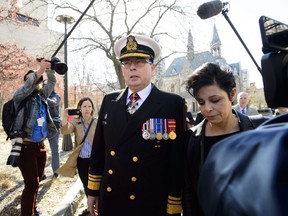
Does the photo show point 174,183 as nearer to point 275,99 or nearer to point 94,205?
point 94,205

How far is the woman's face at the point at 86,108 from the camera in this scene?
4023 mm

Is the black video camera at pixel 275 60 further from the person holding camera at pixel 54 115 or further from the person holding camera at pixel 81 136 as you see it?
the person holding camera at pixel 54 115

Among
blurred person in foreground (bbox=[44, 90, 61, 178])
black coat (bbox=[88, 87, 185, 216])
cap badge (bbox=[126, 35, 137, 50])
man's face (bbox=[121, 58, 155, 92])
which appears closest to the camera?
black coat (bbox=[88, 87, 185, 216])

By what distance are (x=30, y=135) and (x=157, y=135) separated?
6.51 ft

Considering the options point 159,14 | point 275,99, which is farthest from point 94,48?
point 275,99

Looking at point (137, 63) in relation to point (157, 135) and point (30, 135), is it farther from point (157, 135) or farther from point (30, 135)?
point (30, 135)

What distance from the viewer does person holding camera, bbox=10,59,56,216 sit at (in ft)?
10.5

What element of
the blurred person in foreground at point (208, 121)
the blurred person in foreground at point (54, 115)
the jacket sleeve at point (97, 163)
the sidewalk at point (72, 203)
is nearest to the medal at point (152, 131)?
the blurred person in foreground at point (208, 121)

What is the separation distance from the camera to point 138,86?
219cm

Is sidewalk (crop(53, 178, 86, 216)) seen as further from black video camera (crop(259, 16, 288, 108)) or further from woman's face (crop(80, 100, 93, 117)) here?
black video camera (crop(259, 16, 288, 108))

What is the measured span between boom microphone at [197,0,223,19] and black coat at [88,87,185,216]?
3.77 feet

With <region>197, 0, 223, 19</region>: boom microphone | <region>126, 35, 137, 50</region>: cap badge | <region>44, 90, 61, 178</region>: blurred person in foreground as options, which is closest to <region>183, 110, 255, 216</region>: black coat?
<region>126, 35, 137, 50</region>: cap badge

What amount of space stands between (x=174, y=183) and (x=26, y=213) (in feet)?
6.96

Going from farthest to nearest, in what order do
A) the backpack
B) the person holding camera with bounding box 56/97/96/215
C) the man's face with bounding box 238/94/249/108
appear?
the man's face with bounding box 238/94/249/108, the person holding camera with bounding box 56/97/96/215, the backpack
